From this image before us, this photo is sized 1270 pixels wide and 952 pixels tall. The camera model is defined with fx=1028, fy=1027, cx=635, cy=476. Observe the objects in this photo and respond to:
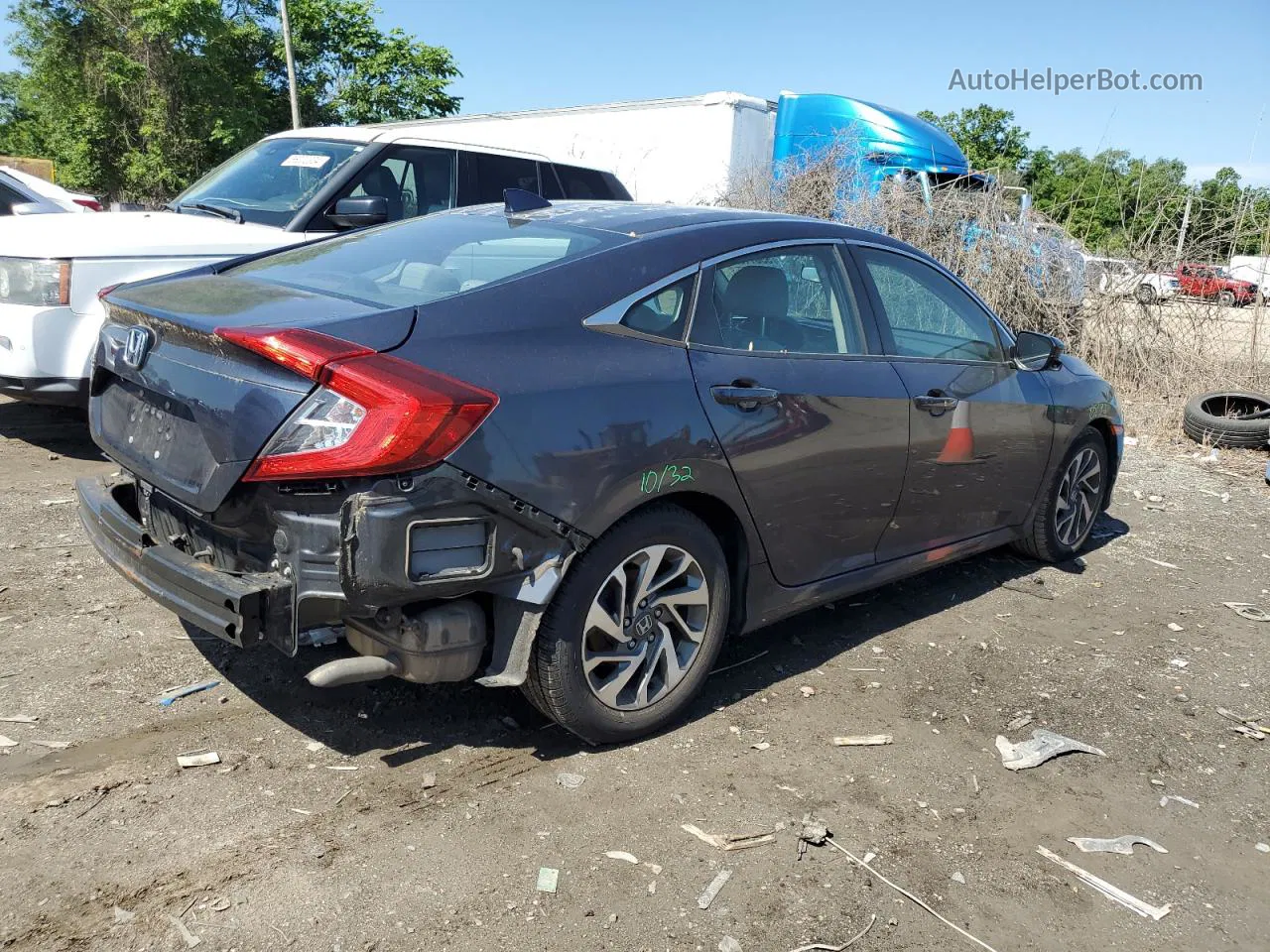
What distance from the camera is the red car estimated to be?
1016 cm

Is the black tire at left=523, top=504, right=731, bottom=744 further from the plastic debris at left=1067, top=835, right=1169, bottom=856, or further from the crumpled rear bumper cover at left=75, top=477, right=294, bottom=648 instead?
the plastic debris at left=1067, top=835, right=1169, bottom=856

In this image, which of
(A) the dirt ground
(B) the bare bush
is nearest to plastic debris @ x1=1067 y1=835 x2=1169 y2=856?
(A) the dirt ground

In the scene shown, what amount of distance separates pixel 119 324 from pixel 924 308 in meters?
3.24

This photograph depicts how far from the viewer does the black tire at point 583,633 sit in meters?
3.06

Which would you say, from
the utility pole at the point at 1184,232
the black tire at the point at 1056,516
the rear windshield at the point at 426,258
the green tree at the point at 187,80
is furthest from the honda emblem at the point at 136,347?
the green tree at the point at 187,80

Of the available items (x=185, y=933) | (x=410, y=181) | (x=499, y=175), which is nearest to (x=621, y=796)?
(x=185, y=933)

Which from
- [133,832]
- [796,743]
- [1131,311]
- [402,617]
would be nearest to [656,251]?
[402,617]

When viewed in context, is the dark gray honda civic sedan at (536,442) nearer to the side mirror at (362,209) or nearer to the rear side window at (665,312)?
the rear side window at (665,312)

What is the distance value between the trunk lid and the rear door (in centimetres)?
111

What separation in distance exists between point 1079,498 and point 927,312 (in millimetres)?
1855

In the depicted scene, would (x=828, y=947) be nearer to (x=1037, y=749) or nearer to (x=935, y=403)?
(x=1037, y=749)

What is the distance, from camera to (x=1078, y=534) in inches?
228

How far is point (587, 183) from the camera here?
8.41 meters

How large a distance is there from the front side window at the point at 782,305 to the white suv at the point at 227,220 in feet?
9.99
